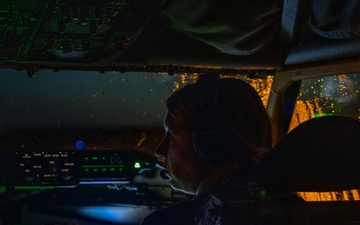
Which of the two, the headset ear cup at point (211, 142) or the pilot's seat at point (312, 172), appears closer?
the pilot's seat at point (312, 172)

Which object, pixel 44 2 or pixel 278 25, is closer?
pixel 44 2

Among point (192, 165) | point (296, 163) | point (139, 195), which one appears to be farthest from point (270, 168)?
point (139, 195)

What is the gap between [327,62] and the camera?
74.7 inches

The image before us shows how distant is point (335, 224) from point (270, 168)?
15 cm

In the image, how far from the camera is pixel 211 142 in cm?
121

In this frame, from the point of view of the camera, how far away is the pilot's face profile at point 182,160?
1401mm

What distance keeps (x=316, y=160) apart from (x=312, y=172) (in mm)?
23

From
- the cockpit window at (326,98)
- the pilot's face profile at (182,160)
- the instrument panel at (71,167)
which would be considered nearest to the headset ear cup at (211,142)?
the pilot's face profile at (182,160)

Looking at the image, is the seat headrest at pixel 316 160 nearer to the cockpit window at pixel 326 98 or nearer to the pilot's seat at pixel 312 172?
the pilot's seat at pixel 312 172

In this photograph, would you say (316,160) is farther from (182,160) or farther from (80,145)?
(80,145)

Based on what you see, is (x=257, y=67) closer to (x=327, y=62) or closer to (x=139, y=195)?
(x=327, y=62)

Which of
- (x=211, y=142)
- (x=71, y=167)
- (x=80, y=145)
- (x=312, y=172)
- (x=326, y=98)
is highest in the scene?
(x=326, y=98)

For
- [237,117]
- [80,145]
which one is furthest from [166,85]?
[237,117]

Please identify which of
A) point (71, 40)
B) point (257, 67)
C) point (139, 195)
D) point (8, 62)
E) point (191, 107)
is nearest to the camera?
point (191, 107)
